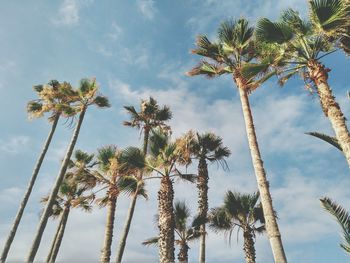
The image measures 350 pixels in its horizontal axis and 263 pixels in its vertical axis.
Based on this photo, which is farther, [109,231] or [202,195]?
[202,195]

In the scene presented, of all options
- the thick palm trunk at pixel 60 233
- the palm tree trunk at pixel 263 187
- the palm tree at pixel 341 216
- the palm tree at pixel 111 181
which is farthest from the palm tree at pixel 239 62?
the thick palm trunk at pixel 60 233

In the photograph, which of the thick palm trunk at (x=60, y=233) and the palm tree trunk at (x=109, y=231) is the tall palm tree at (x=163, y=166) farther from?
the thick palm trunk at (x=60, y=233)

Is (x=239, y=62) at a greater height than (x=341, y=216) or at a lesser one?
greater

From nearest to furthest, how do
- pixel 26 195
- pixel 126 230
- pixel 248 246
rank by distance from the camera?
pixel 248 246
pixel 126 230
pixel 26 195

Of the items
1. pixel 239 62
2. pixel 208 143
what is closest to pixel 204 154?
pixel 208 143

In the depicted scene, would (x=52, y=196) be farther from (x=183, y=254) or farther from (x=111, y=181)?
(x=183, y=254)

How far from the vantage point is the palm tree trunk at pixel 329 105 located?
9.69 m

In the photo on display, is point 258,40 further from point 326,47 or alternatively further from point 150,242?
point 150,242

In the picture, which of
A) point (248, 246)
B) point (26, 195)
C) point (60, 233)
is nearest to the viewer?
point (248, 246)

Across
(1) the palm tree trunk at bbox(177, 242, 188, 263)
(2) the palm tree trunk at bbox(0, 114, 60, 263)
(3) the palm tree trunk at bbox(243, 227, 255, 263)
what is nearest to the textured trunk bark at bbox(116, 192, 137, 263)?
(1) the palm tree trunk at bbox(177, 242, 188, 263)

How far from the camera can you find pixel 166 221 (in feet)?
48.6

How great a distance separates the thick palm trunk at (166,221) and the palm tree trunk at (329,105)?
7746 millimetres

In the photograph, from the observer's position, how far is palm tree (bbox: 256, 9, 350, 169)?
10622mm

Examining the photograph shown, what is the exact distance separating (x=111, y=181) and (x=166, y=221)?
225 inches
